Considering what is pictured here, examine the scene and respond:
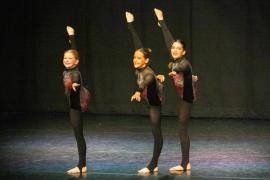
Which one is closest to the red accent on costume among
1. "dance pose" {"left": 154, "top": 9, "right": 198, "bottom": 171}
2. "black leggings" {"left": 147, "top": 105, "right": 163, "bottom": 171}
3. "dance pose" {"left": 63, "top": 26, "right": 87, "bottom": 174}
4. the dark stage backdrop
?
"dance pose" {"left": 63, "top": 26, "right": 87, "bottom": 174}

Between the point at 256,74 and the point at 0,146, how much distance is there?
14.0 ft

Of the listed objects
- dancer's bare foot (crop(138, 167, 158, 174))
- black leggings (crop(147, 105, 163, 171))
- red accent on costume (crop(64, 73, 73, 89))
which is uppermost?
red accent on costume (crop(64, 73, 73, 89))

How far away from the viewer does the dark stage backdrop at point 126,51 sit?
364 inches

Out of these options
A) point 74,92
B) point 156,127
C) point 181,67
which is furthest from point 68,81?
point 181,67

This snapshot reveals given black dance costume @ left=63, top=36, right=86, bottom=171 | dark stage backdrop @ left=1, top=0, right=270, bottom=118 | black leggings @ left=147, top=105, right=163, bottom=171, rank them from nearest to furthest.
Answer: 1. black dance costume @ left=63, top=36, right=86, bottom=171
2. black leggings @ left=147, top=105, right=163, bottom=171
3. dark stage backdrop @ left=1, top=0, right=270, bottom=118

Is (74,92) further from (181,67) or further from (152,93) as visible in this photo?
(181,67)

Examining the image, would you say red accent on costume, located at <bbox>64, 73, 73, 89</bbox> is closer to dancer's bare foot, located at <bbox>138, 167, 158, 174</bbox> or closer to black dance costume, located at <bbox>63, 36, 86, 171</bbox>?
black dance costume, located at <bbox>63, 36, 86, 171</bbox>

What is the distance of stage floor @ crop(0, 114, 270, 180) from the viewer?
5.36 m

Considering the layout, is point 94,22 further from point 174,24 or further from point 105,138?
point 105,138

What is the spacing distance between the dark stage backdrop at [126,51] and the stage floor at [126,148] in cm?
47

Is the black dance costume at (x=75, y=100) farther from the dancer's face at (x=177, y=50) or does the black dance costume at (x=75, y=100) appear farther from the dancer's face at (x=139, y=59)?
the dancer's face at (x=177, y=50)

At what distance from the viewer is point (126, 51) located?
32.0 feet

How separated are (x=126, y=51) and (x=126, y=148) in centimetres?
331

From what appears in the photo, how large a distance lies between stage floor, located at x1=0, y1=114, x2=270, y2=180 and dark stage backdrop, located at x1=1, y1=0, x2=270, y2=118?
0.47 metres
